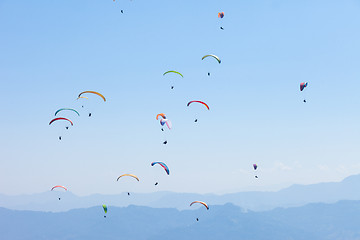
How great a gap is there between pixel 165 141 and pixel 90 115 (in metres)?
10.5

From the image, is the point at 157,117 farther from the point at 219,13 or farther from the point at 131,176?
the point at 219,13

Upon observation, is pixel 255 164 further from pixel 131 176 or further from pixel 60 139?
pixel 60 139

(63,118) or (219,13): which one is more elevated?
(219,13)

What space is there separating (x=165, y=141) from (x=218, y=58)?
14014mm

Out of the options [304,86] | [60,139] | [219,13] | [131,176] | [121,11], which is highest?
[219,13]

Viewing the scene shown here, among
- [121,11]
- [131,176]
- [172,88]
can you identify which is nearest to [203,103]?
[172,88]

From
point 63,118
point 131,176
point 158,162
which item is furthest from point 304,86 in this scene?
point 63,118

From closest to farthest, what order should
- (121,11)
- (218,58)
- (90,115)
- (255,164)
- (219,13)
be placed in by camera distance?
(121,11) < (90,115) < (218,58) < (219,13) < (255,164)

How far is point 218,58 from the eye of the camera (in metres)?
51.8

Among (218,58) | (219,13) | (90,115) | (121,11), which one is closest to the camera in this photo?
(121,11)

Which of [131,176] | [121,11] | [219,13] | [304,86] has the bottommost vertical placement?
[131,176]

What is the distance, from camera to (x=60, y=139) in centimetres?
4934

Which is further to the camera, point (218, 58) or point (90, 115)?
point (218, 58)

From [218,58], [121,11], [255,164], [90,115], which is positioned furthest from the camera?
[255,164]
